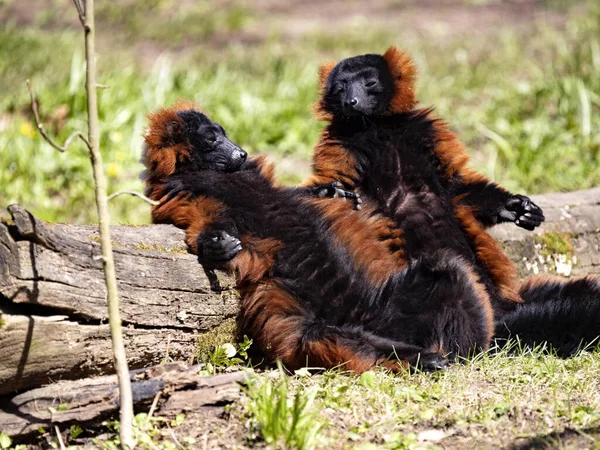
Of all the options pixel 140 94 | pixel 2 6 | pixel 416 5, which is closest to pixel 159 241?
pixel 140 94

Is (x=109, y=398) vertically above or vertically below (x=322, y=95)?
below

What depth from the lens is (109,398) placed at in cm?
355

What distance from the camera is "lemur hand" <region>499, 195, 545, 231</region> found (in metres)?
4.93

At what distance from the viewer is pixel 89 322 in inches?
150

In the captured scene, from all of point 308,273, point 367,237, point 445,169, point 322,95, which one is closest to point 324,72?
point 322,95

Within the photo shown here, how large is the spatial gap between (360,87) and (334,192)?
921mm

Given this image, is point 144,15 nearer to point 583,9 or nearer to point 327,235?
point 583,9

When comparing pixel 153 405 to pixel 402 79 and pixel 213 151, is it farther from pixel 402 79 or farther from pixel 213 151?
pixel 402 79

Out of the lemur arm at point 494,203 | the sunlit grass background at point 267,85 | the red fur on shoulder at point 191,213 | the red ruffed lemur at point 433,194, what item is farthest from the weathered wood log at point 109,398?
the sunlit grass background at point 267,85

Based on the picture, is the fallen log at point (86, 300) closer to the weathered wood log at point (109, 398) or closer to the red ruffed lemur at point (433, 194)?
the weathered wood log at point (109, 398)

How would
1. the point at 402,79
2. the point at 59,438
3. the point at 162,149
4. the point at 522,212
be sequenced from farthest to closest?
1. the point at 402,79
2. the point at 522,212
3. the point at 162,149
4. the point at 59,438

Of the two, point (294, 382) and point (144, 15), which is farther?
point (144, 15)

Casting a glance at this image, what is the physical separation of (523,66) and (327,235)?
766 cm

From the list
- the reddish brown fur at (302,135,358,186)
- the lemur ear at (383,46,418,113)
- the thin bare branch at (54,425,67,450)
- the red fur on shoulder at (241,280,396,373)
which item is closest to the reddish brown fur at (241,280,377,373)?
the red fur on shoulder at (241,280,396,373)
